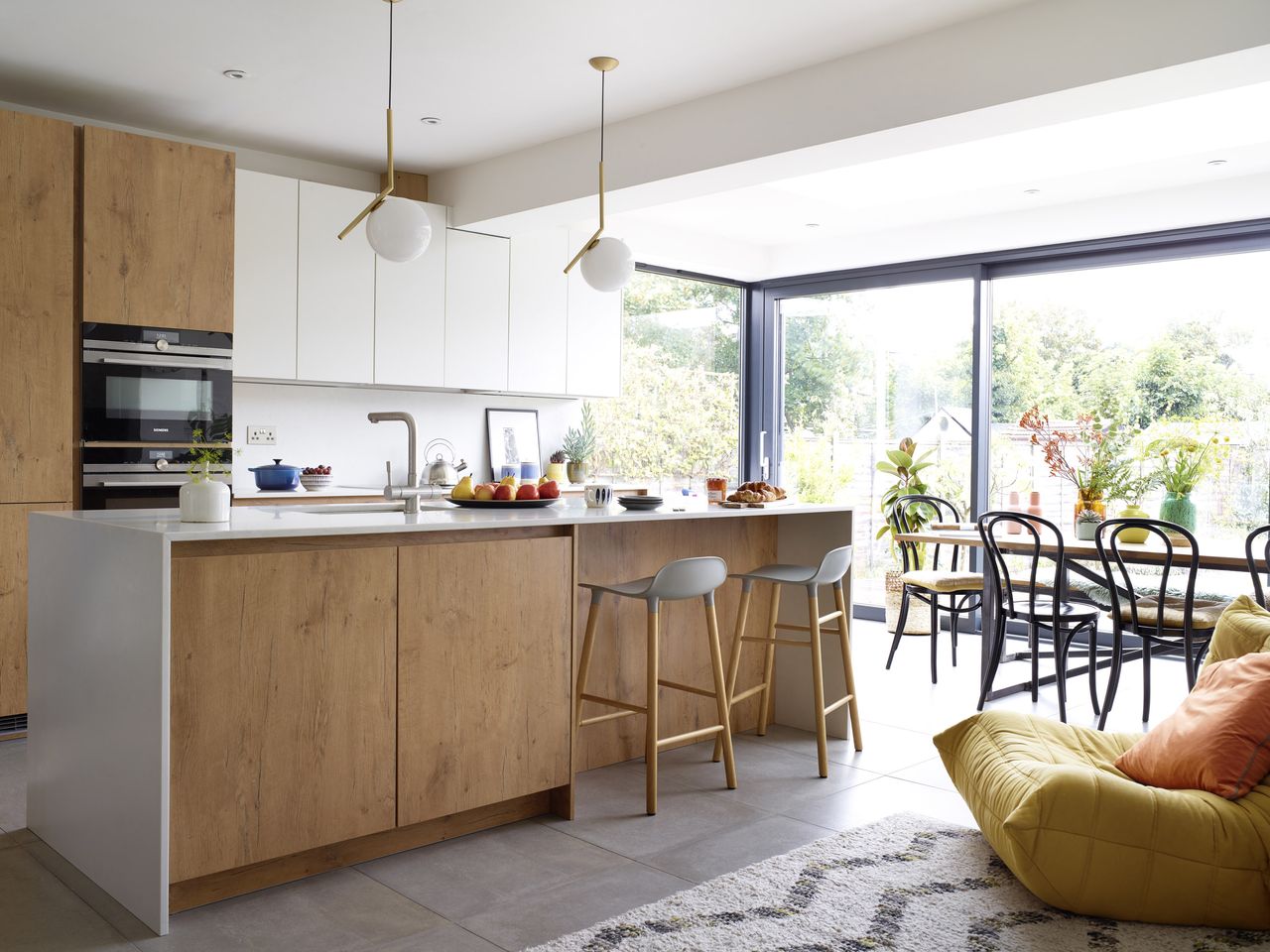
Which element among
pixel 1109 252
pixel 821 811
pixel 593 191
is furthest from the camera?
pixel 1109 252

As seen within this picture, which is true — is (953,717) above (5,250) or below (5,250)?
below

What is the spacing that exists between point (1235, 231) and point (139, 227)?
5508 mm

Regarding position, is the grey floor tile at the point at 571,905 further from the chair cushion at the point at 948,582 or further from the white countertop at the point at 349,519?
the chair cushion at the point at 948,582

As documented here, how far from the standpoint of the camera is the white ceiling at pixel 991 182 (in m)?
4.73

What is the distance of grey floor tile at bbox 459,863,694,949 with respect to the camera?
7.91 ft

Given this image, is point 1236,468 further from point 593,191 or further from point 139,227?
point 139,227

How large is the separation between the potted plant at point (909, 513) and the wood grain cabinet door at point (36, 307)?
184 inches

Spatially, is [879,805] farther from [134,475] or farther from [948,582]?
[134,475]

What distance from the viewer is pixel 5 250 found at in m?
4.05

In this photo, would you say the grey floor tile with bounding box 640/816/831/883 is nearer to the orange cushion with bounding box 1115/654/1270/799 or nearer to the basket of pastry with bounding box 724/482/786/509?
the orange cushion with bounding box 1115/654/1270/799

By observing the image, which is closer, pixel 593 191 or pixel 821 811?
pixel 821 811

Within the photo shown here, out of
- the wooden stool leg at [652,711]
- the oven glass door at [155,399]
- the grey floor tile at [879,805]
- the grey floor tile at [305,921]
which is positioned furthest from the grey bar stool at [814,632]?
the oven glass door at [155,399]

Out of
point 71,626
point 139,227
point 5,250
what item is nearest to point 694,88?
point 139,227

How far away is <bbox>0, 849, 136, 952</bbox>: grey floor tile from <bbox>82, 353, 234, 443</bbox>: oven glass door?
2.07 m
